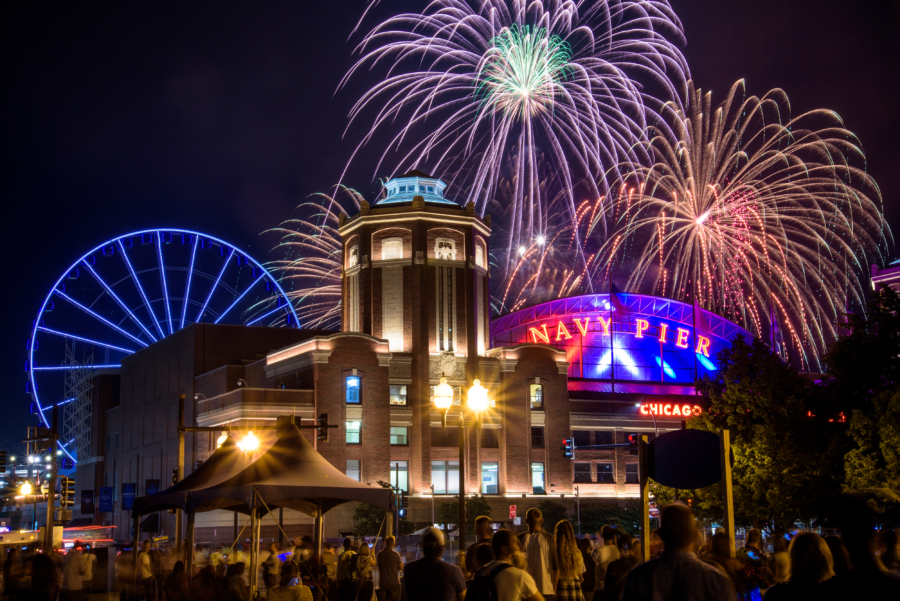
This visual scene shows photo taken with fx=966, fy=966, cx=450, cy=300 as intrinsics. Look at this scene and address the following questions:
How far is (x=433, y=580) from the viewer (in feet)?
33.6

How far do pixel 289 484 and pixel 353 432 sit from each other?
4666 centimetres

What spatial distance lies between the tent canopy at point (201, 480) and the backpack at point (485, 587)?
1318 cm

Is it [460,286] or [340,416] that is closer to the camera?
[340,416]

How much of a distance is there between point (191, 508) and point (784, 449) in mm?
26687

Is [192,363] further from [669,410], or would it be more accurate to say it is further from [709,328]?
[709,328]

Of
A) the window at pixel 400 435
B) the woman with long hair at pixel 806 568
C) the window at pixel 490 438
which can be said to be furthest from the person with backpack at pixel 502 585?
the window at pixel 490 438

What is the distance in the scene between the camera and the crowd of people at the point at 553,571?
6.51 m

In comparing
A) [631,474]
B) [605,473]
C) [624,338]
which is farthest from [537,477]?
[624,338]

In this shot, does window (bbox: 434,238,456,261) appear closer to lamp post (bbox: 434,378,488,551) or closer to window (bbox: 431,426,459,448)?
window (bbox: 431,426,459,448)

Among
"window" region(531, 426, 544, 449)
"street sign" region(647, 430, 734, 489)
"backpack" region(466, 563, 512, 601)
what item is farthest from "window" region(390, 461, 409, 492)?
"backpack" region(466, 563, 512, 601)

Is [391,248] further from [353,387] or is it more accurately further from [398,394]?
[353,387]

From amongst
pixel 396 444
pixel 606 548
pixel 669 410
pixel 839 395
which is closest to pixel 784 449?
pixel 839 395

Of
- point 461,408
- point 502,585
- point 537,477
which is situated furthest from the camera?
point 537,477

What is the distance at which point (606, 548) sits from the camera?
51.0 feet
